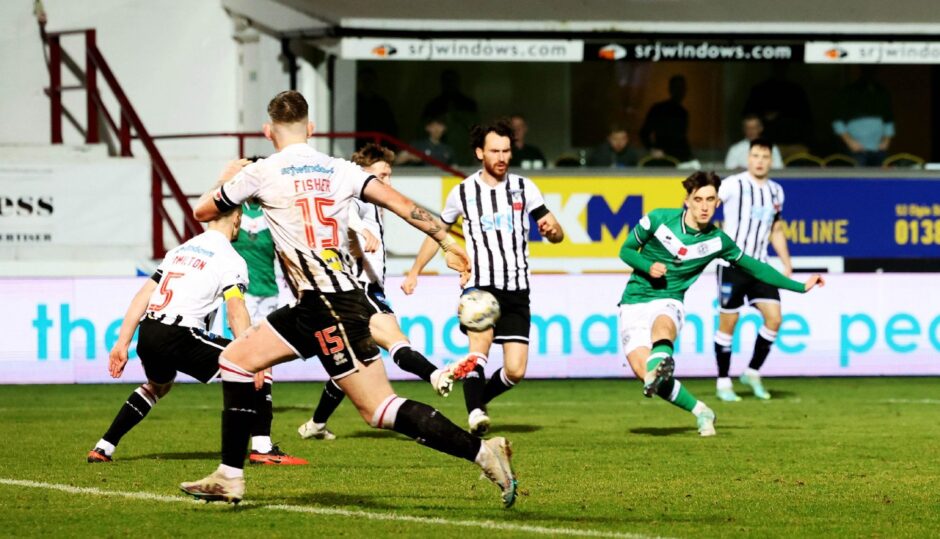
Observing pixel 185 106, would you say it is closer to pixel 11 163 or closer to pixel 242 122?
pixel 242 122

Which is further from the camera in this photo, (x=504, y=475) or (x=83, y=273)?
(x=83, y=273)

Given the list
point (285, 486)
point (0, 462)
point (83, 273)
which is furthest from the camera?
point (83, 273)

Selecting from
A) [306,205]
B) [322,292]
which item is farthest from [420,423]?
[306,205]

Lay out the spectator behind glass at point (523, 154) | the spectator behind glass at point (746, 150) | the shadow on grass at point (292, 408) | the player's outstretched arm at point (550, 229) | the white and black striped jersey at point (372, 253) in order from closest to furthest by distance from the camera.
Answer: the player's outstretched arm at point (550, 229)
the white and black striped jersey at point (372, 253)
the shadow on grass at point (292, 408)
the spectator behind glass at point (523, 154)
the spectator behind glass at point (746, 150)

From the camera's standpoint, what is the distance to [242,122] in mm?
21547

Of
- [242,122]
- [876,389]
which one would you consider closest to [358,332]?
[876,389]

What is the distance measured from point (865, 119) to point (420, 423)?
660 inches

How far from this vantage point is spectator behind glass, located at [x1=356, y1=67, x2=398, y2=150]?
21.8m

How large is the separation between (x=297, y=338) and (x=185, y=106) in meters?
14.9

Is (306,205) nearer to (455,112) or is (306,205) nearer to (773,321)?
(773,321)

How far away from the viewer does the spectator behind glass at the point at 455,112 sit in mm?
21719

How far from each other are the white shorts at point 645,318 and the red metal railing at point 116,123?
26.6 feet

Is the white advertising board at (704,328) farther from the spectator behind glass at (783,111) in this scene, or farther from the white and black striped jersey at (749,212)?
the spectator behind glass at (783,111)

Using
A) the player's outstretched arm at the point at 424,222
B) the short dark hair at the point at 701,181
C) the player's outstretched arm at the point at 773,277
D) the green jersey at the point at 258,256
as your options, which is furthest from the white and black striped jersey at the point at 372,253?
the player's outstretched arm at the point at 424,222
